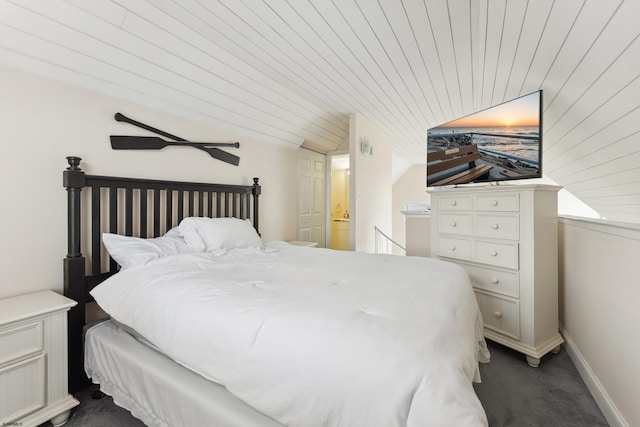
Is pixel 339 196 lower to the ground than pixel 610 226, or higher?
higher

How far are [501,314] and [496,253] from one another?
1.51 ft

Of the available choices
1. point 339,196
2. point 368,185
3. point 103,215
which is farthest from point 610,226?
point 339,196

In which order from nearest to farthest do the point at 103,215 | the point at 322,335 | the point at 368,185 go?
the point at 322,335 → the point at 103,215 → the point at 368,185

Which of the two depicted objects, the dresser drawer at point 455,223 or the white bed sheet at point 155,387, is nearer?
the white bed sheet at point 155,387

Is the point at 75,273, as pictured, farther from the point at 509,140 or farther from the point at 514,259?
the point at 509,140

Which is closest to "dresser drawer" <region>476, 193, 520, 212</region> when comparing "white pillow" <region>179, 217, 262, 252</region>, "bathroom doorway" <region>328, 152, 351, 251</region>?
"white pillow" <region>179, 217, 262, 252</region>

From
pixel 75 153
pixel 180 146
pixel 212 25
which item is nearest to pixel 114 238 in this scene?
pixel 75 153

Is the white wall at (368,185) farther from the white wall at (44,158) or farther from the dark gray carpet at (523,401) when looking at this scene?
the white wall at (44,158)

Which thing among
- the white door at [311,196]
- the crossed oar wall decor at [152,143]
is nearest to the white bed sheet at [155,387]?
the crossed oar wall decor at [152,143]

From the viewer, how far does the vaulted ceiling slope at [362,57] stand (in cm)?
151

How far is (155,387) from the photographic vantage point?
1.29 metres

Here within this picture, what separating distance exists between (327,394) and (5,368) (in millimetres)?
1549

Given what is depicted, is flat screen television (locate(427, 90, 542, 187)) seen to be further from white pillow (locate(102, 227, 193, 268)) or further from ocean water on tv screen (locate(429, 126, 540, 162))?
white pillow (locate(102, 227, 193, 268))

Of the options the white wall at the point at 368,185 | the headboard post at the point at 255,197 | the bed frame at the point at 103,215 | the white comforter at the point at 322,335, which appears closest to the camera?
the white comforter at the point at 322,335
